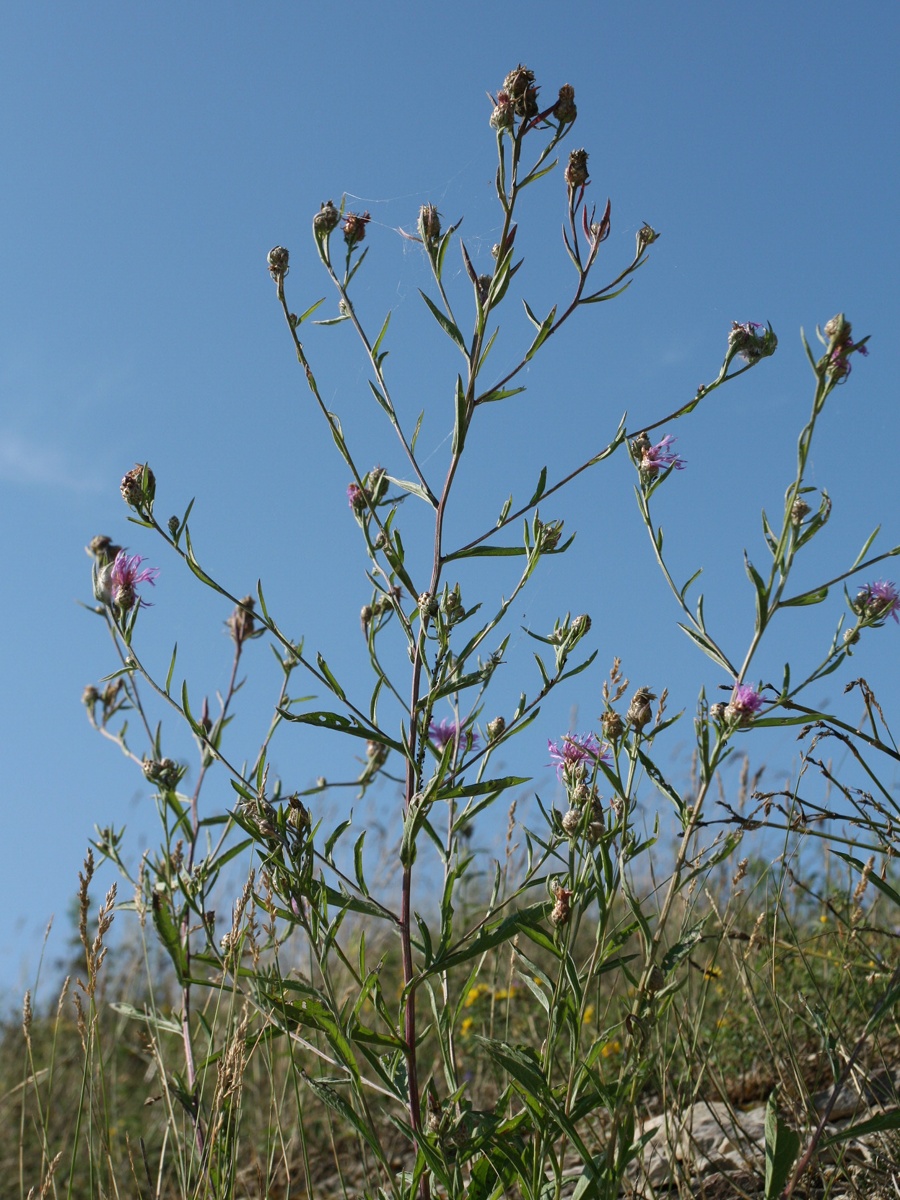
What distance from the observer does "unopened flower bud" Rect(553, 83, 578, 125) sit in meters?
2.12

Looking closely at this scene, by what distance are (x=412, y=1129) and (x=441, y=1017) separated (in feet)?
0.66

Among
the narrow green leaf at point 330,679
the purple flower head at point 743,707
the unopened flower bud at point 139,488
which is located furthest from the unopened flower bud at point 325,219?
the purple flower head at point 743,707

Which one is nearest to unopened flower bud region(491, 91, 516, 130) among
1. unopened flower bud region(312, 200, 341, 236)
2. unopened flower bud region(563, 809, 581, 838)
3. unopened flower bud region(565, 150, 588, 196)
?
unopened flower bud region(565, 150, 588, 196)

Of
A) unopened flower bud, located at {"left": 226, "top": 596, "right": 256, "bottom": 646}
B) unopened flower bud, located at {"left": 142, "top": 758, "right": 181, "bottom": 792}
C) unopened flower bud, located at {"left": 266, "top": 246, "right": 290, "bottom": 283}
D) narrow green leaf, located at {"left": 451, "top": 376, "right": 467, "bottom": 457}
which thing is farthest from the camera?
unopened flower bud, located at {"left": 226, "top": 596, "right": 256, "bottom": 646}

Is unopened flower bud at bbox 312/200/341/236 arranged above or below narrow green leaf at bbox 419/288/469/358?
above

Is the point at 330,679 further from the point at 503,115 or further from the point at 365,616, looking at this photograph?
the point at 503,115

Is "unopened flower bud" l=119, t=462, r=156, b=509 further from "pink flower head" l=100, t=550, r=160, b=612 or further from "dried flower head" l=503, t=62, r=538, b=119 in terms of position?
"dried flower head" l=503, t=62, r=538, b=119

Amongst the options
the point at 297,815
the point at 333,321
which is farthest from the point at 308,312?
the point at 297,815

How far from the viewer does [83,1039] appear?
6.31 feet

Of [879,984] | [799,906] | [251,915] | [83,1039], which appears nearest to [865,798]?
[879,984]

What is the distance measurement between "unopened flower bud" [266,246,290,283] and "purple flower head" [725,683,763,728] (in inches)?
51.8

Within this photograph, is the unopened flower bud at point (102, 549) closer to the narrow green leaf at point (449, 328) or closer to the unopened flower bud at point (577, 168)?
the narrow green leaf at point (449, 328)

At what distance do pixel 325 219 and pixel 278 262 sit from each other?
14 cm

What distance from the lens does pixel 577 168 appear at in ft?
7.01
